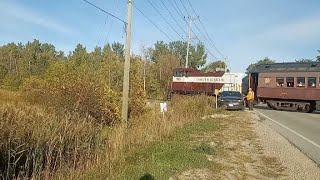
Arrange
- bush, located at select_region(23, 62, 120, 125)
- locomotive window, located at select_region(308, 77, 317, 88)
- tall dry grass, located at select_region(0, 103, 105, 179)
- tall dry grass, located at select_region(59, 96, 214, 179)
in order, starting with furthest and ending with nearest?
locomotive window, located at select_region(308, 77, 317, 88) < bush, located at select_region(23, 62, 120, 125) < tall dry grass, located at select_region(0, 103, 105, 179) < tall dry grass, located at select_region(59, 96, 214, 179)

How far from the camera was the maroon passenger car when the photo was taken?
2961 cm

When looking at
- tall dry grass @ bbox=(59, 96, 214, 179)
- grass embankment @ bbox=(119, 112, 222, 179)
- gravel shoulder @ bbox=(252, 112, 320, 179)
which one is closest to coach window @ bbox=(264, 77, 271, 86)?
tall dry grass @ bbox=(59, 96, 214, 179)

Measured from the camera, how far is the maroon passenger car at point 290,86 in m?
29.6

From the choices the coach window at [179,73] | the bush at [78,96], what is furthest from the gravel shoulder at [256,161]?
the coach window at [179,73]

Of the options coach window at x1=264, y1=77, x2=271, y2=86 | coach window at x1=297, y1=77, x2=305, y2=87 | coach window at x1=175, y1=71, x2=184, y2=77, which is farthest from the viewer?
coach window at x1=175, y1=71, x2=184, y2=77

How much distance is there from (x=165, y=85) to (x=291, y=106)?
23.3 meters

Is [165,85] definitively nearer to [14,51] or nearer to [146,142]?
[146,142]

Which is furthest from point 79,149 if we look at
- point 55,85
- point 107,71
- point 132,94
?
point 107,71

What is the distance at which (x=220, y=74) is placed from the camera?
4238cm

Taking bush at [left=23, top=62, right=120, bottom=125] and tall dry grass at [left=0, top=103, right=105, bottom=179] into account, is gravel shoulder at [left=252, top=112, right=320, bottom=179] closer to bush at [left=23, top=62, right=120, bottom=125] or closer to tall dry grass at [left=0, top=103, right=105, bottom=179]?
tall dry grass at [left=0, top=103, right=105, bottom=179]

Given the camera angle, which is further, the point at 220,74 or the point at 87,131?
the point at 220,74

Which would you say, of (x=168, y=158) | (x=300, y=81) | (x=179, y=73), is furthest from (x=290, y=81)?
(x=168, y=158)

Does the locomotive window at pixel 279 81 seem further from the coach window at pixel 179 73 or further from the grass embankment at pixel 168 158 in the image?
the grass embankment at pixel 168 158

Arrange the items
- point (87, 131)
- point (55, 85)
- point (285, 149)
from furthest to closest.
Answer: point (55, 85), point (87, 131), point (285, 149)
